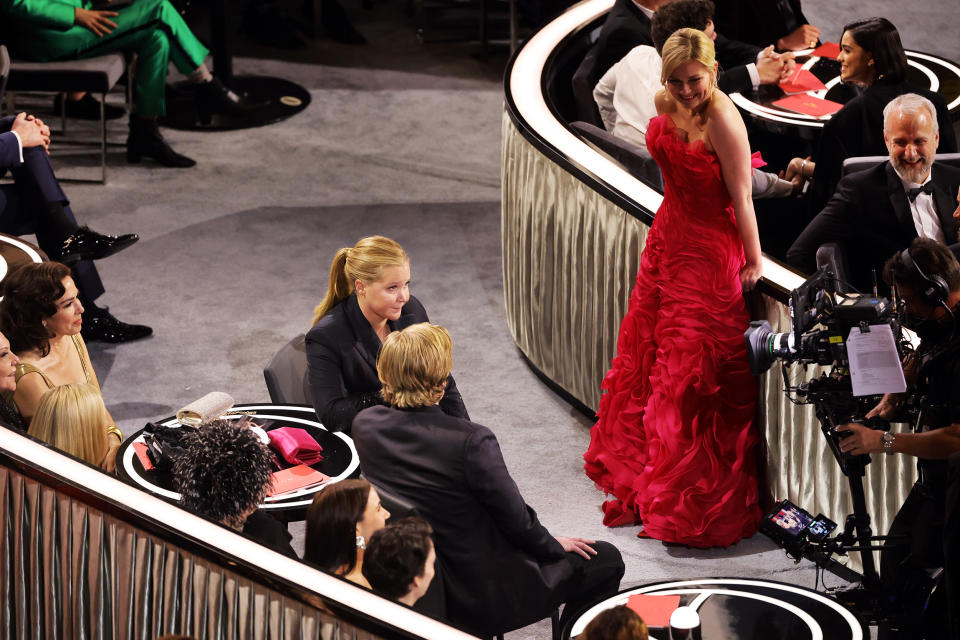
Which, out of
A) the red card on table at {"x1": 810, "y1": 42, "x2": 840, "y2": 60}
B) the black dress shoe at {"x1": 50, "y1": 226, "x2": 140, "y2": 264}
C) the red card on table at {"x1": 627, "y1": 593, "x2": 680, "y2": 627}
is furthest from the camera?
the red card on table at {"x1": 810, "y1": 42, "x2": 840, "y2": 60}

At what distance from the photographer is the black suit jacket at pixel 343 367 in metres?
3.90

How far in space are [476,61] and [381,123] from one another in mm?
1419

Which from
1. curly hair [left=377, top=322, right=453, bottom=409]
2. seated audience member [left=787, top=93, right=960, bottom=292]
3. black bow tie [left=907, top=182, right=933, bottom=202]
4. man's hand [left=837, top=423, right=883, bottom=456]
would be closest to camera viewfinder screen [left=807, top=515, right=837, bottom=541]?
man's hand [left=837, top=423, right=883, bottom=456]

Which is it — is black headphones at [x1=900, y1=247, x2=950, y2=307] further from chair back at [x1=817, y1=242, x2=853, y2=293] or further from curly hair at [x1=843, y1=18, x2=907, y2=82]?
curly hair at [x1=843, y1=18, x2=907, y2=82]

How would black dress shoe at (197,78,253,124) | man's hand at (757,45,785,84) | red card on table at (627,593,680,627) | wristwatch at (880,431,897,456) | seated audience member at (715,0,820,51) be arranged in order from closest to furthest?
red card on table at (627,593,680,627) < wristwatch at (880,431,897,456) < man's hand at (757,45,785,84) < seated audience member at (715,0,820,51) < black dress shoe at (197,78,253,124)

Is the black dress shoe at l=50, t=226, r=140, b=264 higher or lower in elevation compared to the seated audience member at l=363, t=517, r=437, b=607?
lower

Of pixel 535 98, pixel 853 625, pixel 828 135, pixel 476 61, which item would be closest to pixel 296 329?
pixel 535 98

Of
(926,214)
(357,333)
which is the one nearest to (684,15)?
(926,214)

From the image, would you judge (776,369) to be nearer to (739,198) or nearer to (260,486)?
(739,198)

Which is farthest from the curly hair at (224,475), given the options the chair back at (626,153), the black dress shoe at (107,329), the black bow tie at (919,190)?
the black dress shoe at (107,329)

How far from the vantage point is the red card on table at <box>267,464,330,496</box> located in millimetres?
3701

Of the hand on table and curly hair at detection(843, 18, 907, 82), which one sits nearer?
curly hair at detection(843, 18, 907, 82)

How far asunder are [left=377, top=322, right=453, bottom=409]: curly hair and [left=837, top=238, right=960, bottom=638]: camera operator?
1.01 metres

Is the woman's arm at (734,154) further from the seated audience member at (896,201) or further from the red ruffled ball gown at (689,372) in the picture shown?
the seated audience member at (896,201)
